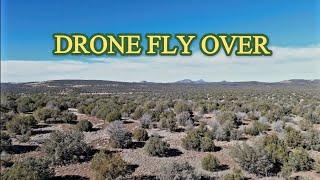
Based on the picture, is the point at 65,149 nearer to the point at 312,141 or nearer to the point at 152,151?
the point at 152,151

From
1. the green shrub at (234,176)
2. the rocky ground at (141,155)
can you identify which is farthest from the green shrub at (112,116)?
the green shrub at (234,176)

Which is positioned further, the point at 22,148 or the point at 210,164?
the point at 22,148

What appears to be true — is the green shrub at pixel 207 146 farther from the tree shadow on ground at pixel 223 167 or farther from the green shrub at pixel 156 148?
the tree shadow on ground at pixel 223 167

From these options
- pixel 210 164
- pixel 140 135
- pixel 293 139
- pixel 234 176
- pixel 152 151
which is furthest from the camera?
pixel 140 135

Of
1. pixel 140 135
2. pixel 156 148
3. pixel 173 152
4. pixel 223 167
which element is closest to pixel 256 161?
pixel 223 167

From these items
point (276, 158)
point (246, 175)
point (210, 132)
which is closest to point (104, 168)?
point (246, 175)

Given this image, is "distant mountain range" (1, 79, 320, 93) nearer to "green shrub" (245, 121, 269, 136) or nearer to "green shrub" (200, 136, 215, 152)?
"green shrub" (245, 121, 269, 136)

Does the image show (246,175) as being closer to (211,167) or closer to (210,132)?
(211,167)

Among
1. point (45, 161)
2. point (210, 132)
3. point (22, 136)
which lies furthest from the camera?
point (210, 132)
